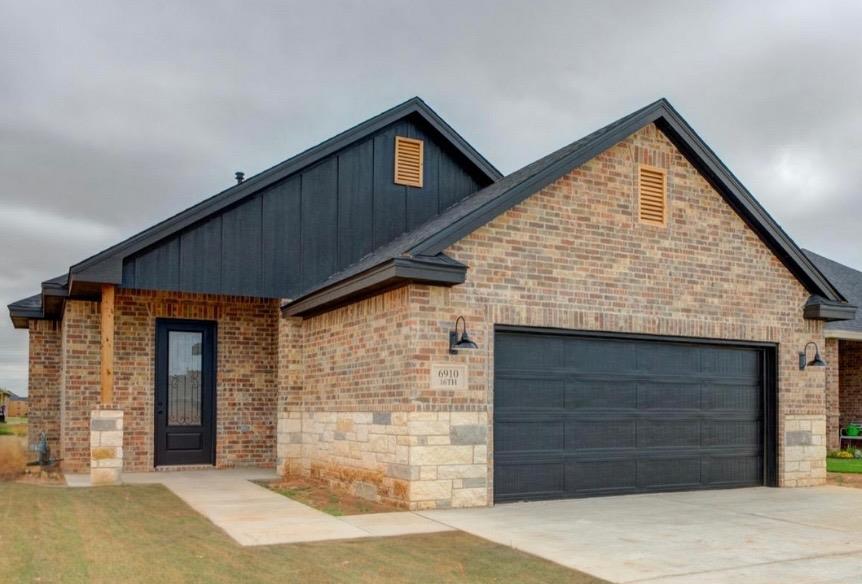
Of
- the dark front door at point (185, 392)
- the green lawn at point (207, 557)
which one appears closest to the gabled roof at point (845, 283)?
the dark front door at point (185, 392)

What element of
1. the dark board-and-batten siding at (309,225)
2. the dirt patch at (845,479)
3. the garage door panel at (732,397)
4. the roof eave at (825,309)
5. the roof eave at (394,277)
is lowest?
the dirt patch at (845,479)

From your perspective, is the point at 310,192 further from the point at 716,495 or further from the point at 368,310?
the point at 716,495

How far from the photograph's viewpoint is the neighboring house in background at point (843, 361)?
865 inches

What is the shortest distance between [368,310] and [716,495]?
590cm

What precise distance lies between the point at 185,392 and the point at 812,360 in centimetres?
1126

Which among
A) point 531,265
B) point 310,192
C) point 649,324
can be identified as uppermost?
point 310,192

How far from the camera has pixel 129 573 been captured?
7.19m

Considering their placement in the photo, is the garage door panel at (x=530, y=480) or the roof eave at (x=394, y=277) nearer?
the roof eave at (x=394, y=277)

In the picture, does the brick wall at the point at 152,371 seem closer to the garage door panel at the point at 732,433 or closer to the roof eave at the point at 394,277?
the roof eave at the point at 394,277

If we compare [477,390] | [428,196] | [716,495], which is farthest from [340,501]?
[428,196]

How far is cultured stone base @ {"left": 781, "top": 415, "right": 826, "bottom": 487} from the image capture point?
14.3 metres

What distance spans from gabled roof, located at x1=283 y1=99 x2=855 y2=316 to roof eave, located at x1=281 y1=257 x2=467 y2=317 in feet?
0.24

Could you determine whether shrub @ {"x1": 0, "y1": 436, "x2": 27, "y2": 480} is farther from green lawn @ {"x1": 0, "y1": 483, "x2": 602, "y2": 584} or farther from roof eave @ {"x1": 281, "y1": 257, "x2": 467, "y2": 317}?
roof eave @ {"x1": 281, "y1": 257, "x2": 467, "y2": 317}

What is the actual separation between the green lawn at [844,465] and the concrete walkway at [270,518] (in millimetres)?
11611
